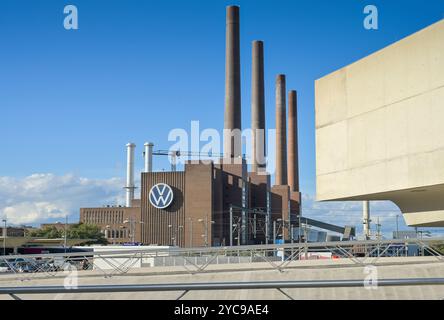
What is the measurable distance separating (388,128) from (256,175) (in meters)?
91.0

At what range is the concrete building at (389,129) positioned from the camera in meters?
17.8

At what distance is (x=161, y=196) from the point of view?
307 ft

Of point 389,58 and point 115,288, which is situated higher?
point 389,58

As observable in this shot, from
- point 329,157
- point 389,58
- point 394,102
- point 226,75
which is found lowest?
point 329,157

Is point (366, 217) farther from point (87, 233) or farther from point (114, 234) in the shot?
point (114, 234)

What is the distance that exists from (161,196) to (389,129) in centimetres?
7600

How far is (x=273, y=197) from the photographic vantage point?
114m

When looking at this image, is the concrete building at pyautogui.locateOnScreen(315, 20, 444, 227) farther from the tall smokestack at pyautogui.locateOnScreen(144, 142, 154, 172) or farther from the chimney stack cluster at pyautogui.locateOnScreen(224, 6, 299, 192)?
the tall smokestack at pyautogui.locateOnScreen(144, 142, 154, 172)

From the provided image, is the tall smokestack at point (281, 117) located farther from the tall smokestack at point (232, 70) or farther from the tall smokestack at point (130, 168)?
the tall smokestack at point (130, 168)

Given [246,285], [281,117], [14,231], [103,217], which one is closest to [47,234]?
[14,231]

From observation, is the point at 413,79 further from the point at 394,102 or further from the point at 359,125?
the point at 359,125

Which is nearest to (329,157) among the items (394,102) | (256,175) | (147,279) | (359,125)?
(359,125)

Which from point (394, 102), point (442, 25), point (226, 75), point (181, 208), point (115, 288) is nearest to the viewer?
point (115, 288)
